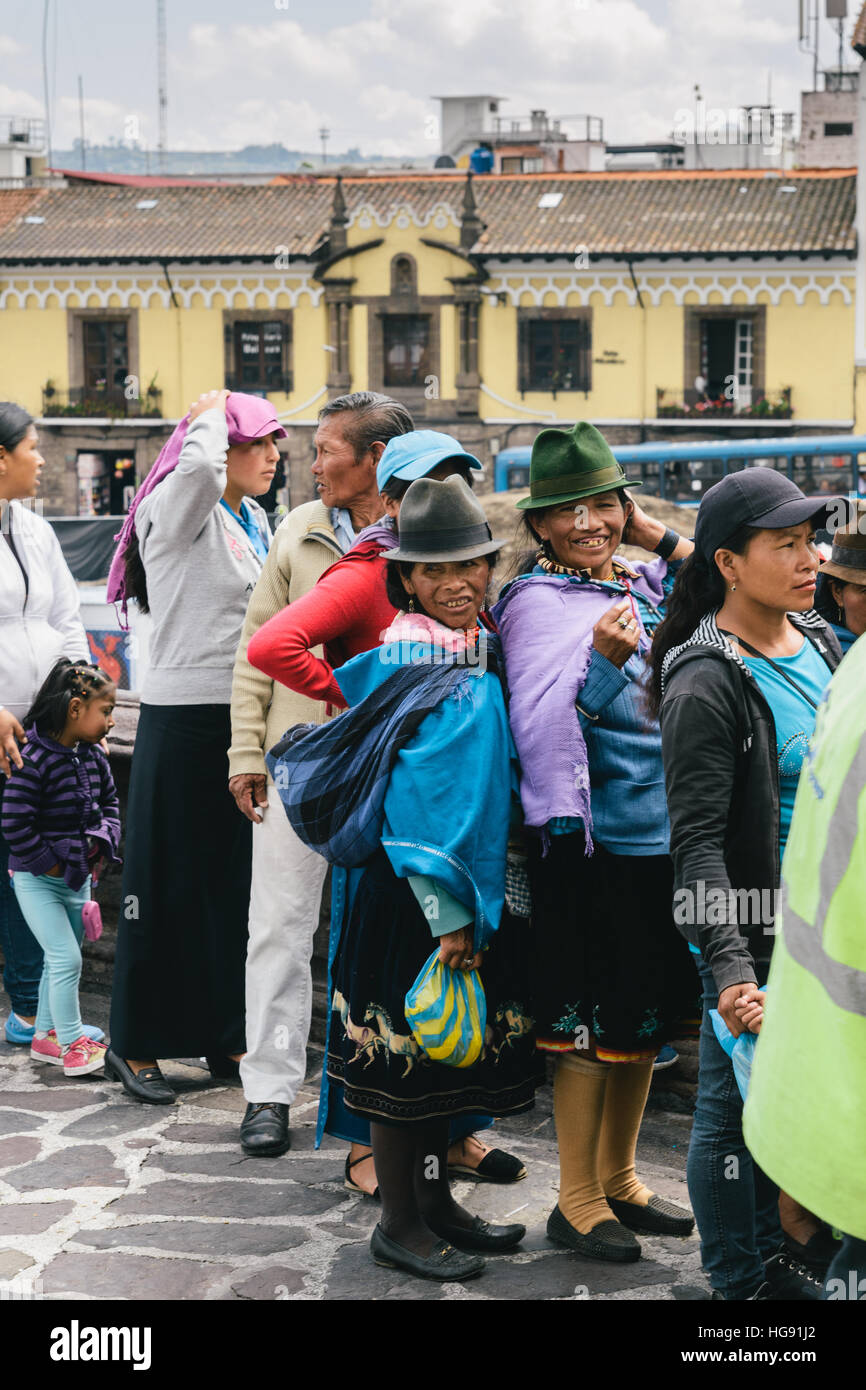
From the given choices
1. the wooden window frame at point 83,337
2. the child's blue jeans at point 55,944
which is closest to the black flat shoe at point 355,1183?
the child's blue jeans at point 55,944

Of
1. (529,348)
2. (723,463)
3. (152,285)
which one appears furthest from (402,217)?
(723,463)

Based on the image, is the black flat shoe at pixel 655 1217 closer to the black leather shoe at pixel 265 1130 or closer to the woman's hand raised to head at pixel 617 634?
the black leather shoe at pixel 265 1130

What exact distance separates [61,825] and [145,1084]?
0.84 metres

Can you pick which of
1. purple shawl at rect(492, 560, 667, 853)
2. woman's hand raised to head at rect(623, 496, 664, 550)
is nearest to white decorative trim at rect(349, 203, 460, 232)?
woman's hand raised to head at rect(623, 496, 664, 550)

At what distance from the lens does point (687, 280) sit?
39.1 meters

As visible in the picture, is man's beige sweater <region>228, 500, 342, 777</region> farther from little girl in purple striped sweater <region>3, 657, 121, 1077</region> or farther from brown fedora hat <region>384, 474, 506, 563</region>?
brown fedora hat <region>384, 474, 506, 563</region>

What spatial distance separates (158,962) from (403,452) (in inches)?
74.2

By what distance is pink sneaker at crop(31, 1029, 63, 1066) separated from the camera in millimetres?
5082

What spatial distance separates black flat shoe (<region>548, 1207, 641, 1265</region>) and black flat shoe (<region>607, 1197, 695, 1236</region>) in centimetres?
10

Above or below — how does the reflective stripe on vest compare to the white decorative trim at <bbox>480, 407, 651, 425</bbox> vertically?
below

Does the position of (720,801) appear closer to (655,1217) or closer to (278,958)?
(655,1217)

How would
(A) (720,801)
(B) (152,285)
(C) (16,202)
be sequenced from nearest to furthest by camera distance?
(A) (720,801) < (B) (152,285) < (C) (16,202)

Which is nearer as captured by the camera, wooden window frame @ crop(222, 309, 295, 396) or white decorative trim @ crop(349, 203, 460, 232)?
white decorative trim @ crop(349, 203, 460, 232)

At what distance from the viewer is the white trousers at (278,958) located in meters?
4.45
